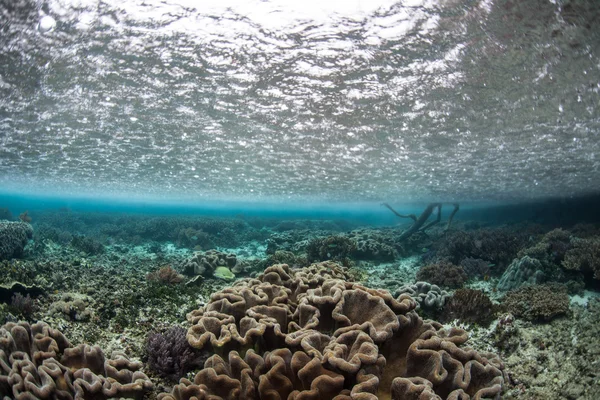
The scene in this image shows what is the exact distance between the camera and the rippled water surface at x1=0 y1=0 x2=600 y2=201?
606cm

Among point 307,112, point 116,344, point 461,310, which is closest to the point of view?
point 116,344

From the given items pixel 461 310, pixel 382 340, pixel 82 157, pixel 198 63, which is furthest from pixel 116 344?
pixel 82 157

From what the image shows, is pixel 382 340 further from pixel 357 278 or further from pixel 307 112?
pixel 307 112

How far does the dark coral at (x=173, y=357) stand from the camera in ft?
15.8

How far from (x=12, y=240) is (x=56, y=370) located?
46.1ft

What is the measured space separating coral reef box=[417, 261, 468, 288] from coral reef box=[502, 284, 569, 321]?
2788 millimetres

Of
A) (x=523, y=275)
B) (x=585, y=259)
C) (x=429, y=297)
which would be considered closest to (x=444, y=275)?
(x=523, y=275)

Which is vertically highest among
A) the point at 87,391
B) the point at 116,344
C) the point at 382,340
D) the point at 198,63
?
the point at 198,63

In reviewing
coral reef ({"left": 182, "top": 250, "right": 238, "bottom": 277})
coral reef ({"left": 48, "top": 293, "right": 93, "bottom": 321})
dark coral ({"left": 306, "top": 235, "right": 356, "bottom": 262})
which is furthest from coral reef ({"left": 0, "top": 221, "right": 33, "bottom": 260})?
dark coral ({"left": 306, "top": 235, "right": 356, "bottom": 262})

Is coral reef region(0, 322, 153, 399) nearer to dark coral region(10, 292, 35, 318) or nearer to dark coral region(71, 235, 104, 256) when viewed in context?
dark coral region(10, 292, 35, 318)

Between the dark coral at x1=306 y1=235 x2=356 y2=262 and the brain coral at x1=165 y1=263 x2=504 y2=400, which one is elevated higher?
the brain coral at x1=165 y1=263 x2=504 y2=400

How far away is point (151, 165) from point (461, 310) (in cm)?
2175

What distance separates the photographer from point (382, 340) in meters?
3.64

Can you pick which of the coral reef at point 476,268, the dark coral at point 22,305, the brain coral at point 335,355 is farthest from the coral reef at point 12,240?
the coral reef at point 476,268
